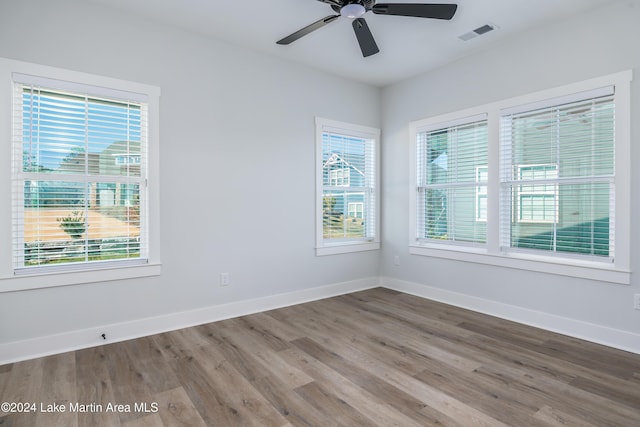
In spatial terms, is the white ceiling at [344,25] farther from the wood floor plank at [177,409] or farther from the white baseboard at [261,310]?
the wood floor plank at [177,409]

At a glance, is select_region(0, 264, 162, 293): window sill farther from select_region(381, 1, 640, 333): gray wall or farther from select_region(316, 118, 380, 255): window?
select_region(381, 1, 640, 333): gray wall

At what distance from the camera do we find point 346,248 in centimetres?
470

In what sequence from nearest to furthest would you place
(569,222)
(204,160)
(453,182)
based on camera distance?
1. (569,222)
2. (204,160)
3. (453,182)

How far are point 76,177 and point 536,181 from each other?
4134mm

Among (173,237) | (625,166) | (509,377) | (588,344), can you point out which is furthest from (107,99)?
(588,344)

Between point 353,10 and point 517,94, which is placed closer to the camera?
point 353,10

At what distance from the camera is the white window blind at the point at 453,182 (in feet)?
13.1

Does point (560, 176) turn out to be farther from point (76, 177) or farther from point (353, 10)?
point (76, 177)

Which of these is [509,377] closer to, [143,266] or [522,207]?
[522,207]

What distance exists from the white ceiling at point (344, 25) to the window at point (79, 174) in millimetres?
771

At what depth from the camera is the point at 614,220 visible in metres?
2.98

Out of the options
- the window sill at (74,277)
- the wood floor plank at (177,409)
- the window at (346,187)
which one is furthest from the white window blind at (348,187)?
the wood floor plank at (177,409)

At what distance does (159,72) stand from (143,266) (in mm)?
1782

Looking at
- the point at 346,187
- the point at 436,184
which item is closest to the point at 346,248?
the point at 346,187
